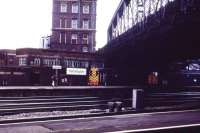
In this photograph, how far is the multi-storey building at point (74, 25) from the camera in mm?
67312

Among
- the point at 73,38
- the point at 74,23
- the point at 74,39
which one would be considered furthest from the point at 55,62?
the point at 74,23

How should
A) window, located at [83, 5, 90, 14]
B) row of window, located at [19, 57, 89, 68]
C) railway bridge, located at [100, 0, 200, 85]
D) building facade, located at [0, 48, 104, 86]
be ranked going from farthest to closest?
window, located at [83, 5, 90, 14], row of window, located at [19, 57, 89, 68], building facade, located at [0, 48, 104, 86], railway bridge, located at [100, 0, 200, 85]

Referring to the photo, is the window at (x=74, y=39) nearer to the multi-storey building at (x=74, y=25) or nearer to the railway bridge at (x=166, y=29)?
the multi-storey building at (x=74, y=25)

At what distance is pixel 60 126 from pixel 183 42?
46.5 ft

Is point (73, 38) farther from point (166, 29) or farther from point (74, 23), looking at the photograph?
point (166, 29)

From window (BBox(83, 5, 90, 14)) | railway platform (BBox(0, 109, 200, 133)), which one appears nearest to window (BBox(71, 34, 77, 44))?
window (BBox(83, 5, 90, 14))

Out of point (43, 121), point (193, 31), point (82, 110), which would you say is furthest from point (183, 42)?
point (43, 121)

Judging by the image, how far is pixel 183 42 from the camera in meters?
23.7

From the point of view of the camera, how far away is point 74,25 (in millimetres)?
68562

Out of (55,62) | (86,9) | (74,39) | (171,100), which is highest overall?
(86,9)

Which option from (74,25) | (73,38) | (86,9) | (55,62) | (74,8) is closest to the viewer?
(55,62)

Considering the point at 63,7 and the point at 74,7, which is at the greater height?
the point at 74,7

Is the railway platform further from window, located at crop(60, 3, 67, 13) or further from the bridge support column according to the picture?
Result: window, located at crop(60, 3, 67, 13)

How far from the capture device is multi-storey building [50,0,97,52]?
67312mm
